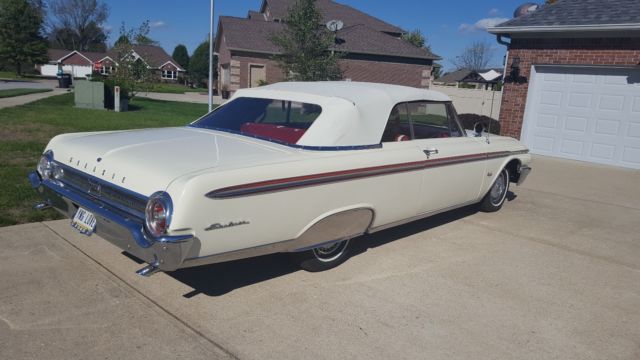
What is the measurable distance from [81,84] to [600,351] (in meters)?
17.7

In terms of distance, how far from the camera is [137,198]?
329cm

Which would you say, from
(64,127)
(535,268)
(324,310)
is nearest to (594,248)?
(535,268)

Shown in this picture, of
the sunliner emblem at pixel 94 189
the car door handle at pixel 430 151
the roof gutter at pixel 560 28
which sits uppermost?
the roof gutter at pixel 560 28

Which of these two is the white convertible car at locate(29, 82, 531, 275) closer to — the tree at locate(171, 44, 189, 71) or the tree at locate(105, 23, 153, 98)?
the tree at locate(105, 23, 153, 98)

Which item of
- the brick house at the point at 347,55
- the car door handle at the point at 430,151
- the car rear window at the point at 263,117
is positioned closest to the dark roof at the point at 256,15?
the brick house at the point at 347,55

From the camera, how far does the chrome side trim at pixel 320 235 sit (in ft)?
11.2

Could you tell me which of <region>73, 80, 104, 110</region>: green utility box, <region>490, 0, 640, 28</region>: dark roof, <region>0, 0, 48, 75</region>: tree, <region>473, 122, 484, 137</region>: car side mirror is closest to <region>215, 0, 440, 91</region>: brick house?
<region>73, 80, 104, 110</region>: green utility box

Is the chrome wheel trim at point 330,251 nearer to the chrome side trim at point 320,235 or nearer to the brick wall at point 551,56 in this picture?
the chrome side trim at point 320,235

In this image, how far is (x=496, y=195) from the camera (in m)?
6.67

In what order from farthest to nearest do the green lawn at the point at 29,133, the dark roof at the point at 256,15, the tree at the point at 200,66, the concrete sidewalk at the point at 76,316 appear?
the tree at the point at 200,66
the dark roof at the point at 256,15
the green lawn at the point at 29,133
the concrete sidewalk at the point at 76,316

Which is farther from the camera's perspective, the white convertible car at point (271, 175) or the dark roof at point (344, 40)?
the dark roof at point (344, 40)

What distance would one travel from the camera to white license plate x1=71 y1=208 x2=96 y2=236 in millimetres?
3643

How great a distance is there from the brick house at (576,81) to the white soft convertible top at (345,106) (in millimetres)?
8147

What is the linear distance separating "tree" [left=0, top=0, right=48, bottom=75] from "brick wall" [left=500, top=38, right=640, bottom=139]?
55.2 metres
